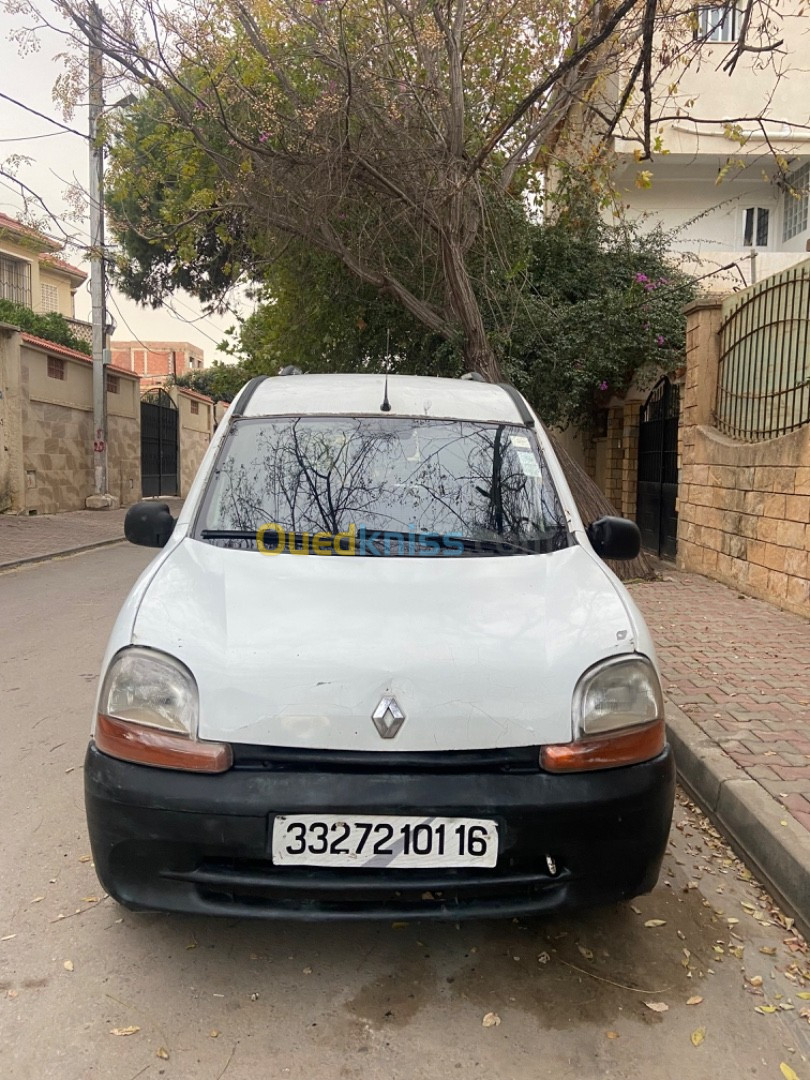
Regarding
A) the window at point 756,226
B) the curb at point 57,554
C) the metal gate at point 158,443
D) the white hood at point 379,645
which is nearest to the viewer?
the white hood at point 379,645

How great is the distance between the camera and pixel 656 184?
17234mm

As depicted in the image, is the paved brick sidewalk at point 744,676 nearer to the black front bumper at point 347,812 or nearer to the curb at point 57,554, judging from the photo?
the black front bumper at point 347,812

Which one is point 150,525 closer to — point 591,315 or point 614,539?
point 614,539

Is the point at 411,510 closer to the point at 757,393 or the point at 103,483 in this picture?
the point at 757,393

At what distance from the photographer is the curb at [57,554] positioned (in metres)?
10.3

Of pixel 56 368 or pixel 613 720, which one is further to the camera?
pixel 56 368

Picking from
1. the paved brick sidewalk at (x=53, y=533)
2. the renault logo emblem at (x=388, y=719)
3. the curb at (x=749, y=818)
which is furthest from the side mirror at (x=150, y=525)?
the paved brick sidewalk at (x=53, y=533)

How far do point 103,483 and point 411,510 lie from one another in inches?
679

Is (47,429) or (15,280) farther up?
(15,280)

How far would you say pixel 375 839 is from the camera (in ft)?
6.64

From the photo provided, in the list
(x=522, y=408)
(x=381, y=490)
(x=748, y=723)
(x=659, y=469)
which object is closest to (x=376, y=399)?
(x=381, y=490)

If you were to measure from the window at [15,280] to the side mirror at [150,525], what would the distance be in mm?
28699

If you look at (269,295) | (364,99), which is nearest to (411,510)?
(364,99)

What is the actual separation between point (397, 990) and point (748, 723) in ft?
8.74
